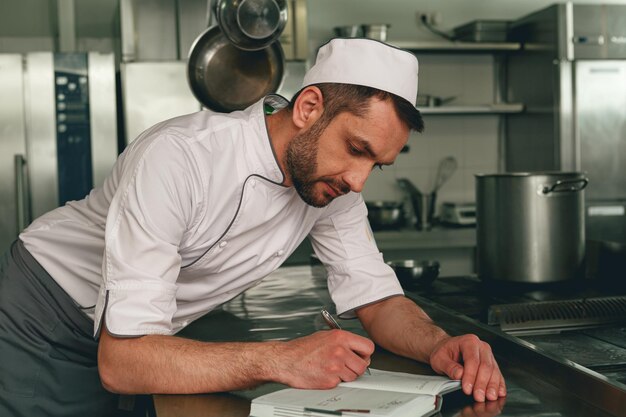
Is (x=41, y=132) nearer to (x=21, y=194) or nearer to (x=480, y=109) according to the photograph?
(x=21, y=194)

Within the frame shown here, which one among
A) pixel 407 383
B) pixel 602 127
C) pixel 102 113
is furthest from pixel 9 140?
pixel 602 127

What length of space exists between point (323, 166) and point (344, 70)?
0.19m

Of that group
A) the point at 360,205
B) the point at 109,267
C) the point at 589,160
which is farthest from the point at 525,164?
the point at 109,267

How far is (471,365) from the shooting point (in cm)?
123

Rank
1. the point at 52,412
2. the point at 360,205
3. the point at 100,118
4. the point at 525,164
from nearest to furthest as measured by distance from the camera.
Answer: the point at 52,412, the point at 360,205, the point at 100,118, the point at 525,164

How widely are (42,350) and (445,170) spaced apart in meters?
3.60

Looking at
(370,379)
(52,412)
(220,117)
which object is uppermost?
(220,117)

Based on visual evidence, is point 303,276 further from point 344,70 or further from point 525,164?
point 525,164

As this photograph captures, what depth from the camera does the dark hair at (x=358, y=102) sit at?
142 centimetres

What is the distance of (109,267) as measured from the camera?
1326 millimetres

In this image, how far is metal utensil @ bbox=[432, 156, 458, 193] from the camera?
189 inches

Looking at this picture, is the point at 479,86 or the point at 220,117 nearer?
the point at 220,117

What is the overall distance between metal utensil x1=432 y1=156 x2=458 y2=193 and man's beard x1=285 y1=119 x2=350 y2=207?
3.37 meters

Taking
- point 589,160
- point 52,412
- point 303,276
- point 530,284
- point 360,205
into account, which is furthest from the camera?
point 589,160
